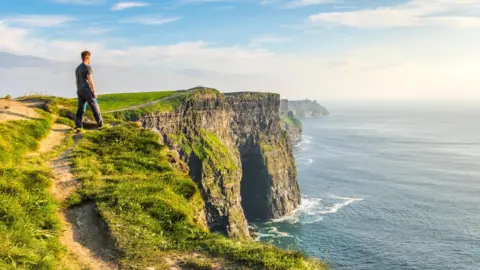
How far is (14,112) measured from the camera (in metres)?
19.8

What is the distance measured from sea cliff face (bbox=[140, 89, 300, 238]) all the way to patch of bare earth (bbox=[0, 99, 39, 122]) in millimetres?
47958

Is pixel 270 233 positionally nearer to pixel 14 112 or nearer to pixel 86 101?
pixel 86 101

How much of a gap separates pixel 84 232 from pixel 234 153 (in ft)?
292

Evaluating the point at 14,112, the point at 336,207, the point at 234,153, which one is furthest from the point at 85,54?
the point at 336,207

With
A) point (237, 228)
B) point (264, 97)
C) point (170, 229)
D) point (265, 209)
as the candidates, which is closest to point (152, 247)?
point (170, 229)

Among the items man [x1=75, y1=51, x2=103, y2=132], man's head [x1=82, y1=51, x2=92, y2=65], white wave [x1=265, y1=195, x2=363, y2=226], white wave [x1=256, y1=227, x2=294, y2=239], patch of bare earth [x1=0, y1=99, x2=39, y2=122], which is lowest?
white wave [x1=256, y1=227, x2=294, y2=239]

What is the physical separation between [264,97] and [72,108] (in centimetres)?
10248

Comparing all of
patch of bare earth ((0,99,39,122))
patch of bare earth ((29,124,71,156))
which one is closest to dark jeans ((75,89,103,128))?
patch of bare earth ((29,124,71,156))

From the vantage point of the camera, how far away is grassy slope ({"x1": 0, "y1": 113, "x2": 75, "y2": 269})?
8734mm

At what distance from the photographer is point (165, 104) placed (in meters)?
79.9

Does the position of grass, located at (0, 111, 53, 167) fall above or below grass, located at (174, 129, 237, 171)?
above

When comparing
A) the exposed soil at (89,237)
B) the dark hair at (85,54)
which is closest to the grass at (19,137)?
the exposed soil at (89,237)

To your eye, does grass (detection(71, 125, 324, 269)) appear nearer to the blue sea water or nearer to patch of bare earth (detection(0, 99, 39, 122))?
patch of bare earth (detection(0, 99, 39, 122))

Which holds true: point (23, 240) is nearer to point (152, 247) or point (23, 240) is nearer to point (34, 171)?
point (152, 247)
